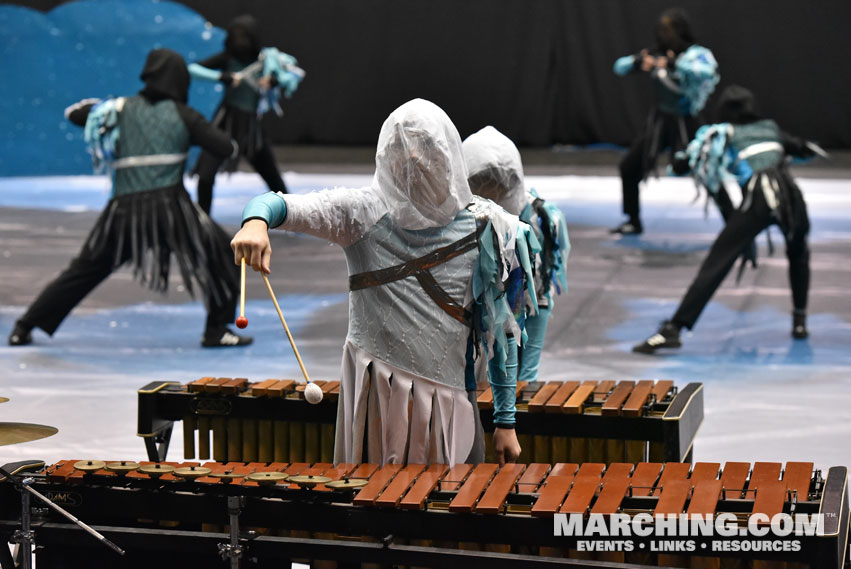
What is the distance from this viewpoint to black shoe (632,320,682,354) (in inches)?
291

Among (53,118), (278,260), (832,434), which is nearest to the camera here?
(832,434)

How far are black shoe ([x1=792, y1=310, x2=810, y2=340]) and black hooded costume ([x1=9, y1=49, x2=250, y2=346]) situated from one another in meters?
3.34

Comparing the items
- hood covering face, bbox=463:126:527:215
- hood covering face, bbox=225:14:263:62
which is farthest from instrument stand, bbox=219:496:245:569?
hood covering face, bbox=225:14:263:62

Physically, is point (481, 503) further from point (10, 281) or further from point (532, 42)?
point (532, 42)

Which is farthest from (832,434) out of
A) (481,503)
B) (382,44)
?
(382,44)

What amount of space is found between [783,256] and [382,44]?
6.08 meters

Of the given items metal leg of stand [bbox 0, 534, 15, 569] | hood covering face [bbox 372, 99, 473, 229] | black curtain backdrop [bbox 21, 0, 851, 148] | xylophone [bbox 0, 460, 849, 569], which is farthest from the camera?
black curtain backdrop [bbox 21, 0, 851, 148]

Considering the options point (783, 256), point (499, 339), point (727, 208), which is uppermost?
point (499, 339)

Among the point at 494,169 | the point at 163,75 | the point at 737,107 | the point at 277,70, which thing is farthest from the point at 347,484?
the point at 277,70

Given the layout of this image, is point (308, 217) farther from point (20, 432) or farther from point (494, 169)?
point (494, 169)

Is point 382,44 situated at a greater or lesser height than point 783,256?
greater

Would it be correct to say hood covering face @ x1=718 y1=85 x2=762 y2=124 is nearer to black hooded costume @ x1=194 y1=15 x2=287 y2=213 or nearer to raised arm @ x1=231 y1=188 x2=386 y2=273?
black hooded costume @ x1=194 y1=15 x2=287 y2=213

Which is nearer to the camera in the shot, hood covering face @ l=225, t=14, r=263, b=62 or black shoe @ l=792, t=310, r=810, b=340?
black shoe @ l=792, t=310, r=810, b=340

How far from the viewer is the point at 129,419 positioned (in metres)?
6.06
